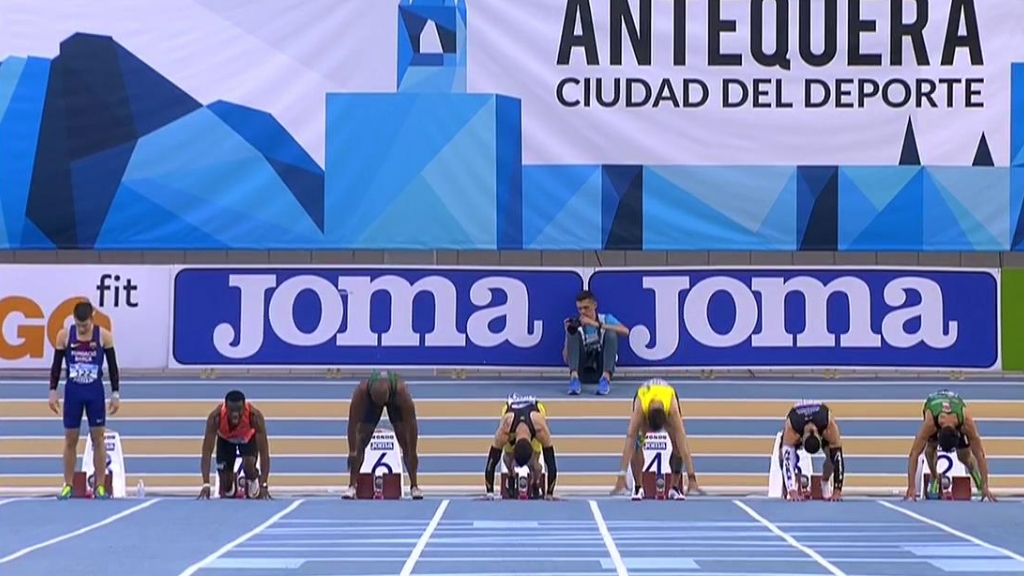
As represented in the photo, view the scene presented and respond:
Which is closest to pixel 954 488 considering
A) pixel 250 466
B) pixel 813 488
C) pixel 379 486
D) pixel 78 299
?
A: pixel 813 488

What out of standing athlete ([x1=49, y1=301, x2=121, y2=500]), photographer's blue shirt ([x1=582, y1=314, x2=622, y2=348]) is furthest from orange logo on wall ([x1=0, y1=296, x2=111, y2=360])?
photographer's blue shirt ([x1=582, y1=314, x2=622, y2=348])

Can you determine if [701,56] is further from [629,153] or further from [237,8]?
[237,8]

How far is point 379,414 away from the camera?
13.1 m

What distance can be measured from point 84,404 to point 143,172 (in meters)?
3.80

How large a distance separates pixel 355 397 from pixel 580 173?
12.8 feet

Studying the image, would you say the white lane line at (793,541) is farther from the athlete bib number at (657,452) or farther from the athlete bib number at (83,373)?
the athlete bib number at (83,373)

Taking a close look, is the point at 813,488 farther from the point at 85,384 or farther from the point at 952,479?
the point at 85,384

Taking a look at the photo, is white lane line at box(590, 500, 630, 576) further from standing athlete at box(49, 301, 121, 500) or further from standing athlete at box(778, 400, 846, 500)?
standing athlete at box(49, 301, 121, 500)

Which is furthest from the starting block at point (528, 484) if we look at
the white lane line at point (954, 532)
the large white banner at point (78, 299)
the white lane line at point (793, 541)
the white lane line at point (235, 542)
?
the large white banner at point (78, 299)

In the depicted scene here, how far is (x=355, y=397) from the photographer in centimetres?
1307

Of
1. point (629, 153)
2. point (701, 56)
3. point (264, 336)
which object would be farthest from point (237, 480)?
point (701, 56)

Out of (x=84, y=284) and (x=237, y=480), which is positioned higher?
(x=84, y=284)

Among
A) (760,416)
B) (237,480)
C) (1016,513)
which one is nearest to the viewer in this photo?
(1016,513)

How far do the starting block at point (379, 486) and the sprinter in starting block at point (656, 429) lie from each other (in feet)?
5.56
